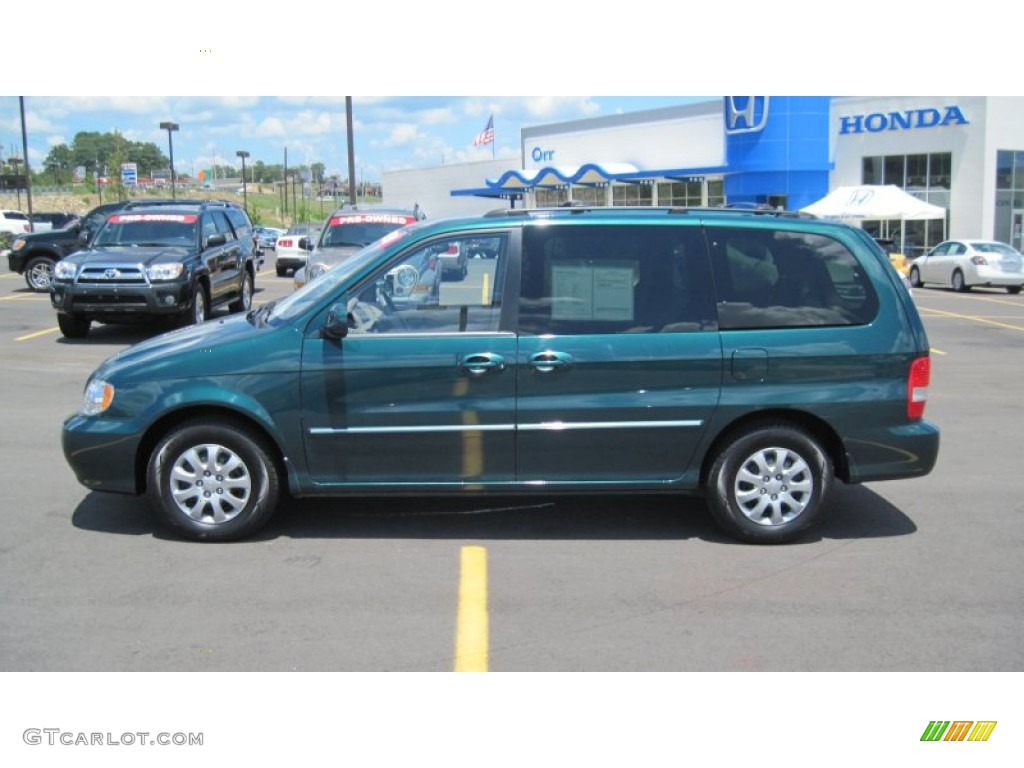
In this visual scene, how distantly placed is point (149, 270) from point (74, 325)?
5.41 ft

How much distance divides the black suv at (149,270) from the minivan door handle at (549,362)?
9.57 m

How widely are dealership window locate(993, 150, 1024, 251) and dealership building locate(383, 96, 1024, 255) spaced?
36 mm

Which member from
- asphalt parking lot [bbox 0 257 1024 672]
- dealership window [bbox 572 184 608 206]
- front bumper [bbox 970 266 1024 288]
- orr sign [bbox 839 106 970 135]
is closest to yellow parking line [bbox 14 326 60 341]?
asphalt parking lot [bbox 0 257 1024 672]

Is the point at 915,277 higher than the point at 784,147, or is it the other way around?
the point at 784,147

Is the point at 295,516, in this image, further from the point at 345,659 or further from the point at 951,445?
the point at 951,445

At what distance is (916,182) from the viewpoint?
40.0m

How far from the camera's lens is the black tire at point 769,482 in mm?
5996

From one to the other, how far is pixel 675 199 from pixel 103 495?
45.2 meters

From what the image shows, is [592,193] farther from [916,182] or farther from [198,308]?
[198,308]

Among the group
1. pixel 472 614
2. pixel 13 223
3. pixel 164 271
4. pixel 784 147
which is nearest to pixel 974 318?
pixel 164 271

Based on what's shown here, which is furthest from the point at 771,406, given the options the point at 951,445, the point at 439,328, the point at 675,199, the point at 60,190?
the point at 60,190

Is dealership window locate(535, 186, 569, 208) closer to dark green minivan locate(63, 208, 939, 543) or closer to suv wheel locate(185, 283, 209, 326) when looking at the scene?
suv wheel locate(185, 283, 209, 326)

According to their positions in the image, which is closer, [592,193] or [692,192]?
[692,192]

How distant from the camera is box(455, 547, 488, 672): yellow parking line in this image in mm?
4504
